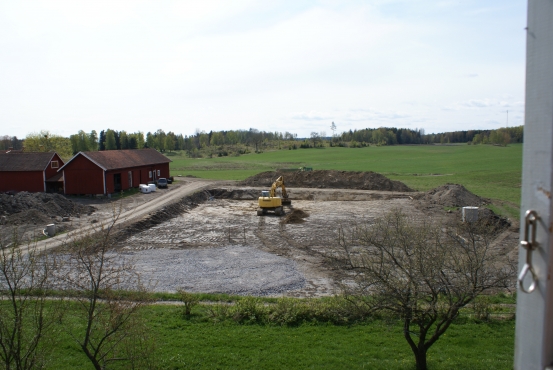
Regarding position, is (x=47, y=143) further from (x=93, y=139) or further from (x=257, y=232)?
(x=257, y=232)

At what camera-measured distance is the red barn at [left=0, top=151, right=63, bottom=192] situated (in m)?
46.6

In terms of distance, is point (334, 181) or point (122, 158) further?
point (334, 181)

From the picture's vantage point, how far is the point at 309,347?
44.7 ft

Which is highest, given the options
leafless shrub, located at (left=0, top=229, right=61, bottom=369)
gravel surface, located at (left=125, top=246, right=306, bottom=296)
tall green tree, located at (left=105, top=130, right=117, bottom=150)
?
tall green tree, located at (left=105, top=130, right=117, bottom=150)

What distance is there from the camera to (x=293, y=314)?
16047mm

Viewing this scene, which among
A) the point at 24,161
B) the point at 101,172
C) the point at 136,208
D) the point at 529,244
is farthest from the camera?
the point at 24,161

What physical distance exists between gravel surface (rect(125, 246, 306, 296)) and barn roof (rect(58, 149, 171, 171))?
22372 millimetres

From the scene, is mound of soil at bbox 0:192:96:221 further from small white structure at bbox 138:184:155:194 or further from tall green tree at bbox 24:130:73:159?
tall green tree at bbox 24:130:73:159

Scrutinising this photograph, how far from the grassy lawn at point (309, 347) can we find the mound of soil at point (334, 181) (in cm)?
4093

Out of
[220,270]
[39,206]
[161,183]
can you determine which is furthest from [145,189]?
[220,270]

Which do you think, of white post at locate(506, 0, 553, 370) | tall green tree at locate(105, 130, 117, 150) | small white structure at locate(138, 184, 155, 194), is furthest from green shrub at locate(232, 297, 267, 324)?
tall green tree at locate(105, 130, 117, 150)

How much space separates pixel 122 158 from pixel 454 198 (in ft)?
114

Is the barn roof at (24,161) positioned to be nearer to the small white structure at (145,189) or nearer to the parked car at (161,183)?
the small white structure at (145,189)

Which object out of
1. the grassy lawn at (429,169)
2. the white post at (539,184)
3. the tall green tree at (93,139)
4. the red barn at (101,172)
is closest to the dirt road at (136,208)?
the red barn at (101,172)
